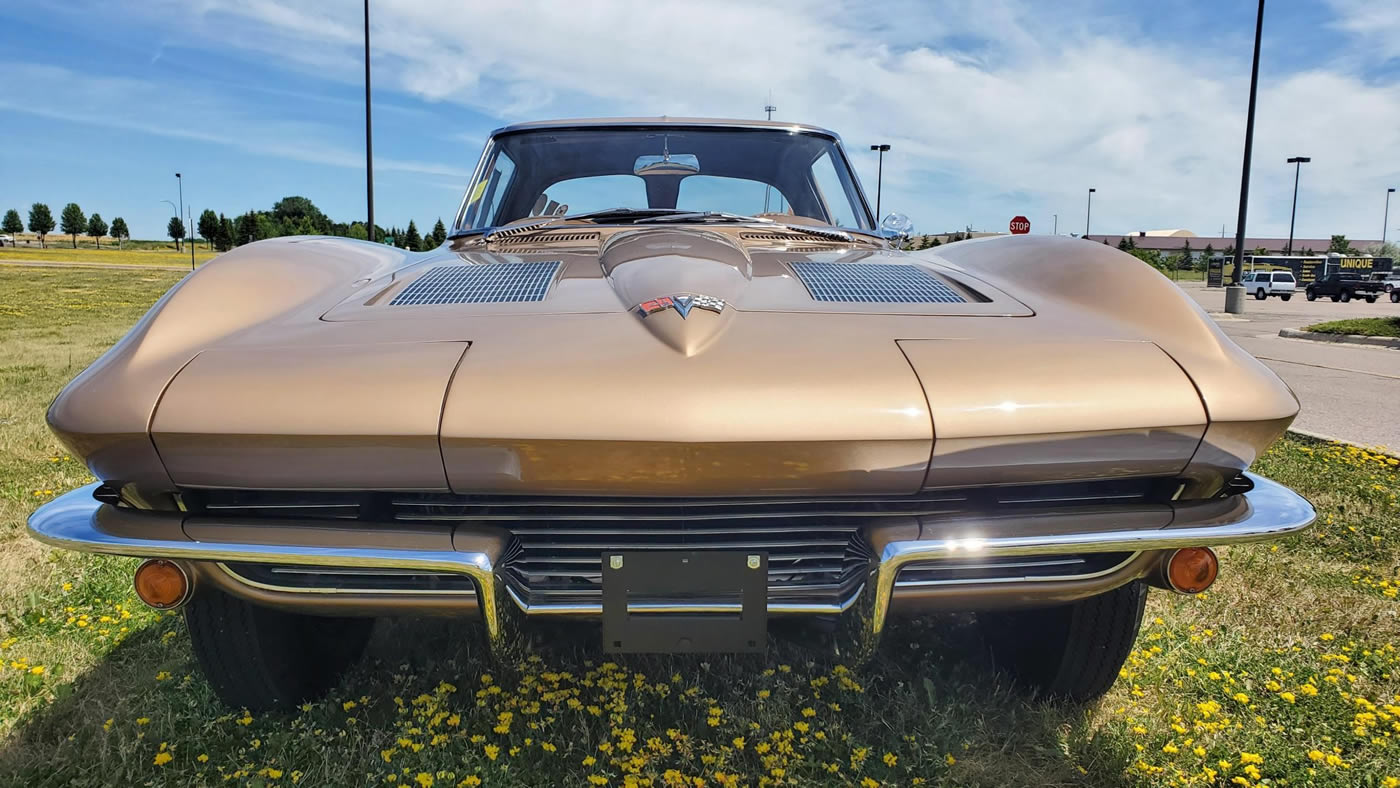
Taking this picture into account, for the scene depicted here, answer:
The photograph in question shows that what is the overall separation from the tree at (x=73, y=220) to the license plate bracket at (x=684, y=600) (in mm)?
101649

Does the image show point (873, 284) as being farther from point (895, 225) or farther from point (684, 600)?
point (895, 225)

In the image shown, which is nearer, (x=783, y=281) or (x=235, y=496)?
(x=235, y=496)

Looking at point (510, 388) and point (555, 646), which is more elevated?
point (510, 388)

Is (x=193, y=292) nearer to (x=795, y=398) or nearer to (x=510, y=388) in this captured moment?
(x=510, y=388)

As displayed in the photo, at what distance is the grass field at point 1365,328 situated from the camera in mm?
14195

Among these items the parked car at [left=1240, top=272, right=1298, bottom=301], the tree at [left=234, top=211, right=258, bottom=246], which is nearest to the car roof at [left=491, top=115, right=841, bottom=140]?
the parked car at [left=1240, top=272, right=1298, bottom=301]

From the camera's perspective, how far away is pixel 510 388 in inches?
58.7

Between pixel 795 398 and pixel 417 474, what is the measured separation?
64 centimetres

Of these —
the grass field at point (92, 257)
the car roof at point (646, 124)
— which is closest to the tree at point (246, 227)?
the grass field at point (92, 257)

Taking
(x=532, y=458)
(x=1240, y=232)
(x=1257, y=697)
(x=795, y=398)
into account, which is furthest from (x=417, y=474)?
(x=1240, y=232)

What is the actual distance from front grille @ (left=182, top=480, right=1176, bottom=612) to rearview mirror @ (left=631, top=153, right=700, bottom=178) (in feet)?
6.54

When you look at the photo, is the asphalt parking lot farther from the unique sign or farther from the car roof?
the unique sign

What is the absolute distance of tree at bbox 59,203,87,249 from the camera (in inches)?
3310

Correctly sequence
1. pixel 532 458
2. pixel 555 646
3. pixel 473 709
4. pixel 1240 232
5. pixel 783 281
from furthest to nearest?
pixel 1240 232
pixel 555 646
pixel 473 709
pixel 783 281
pixel 532 458
